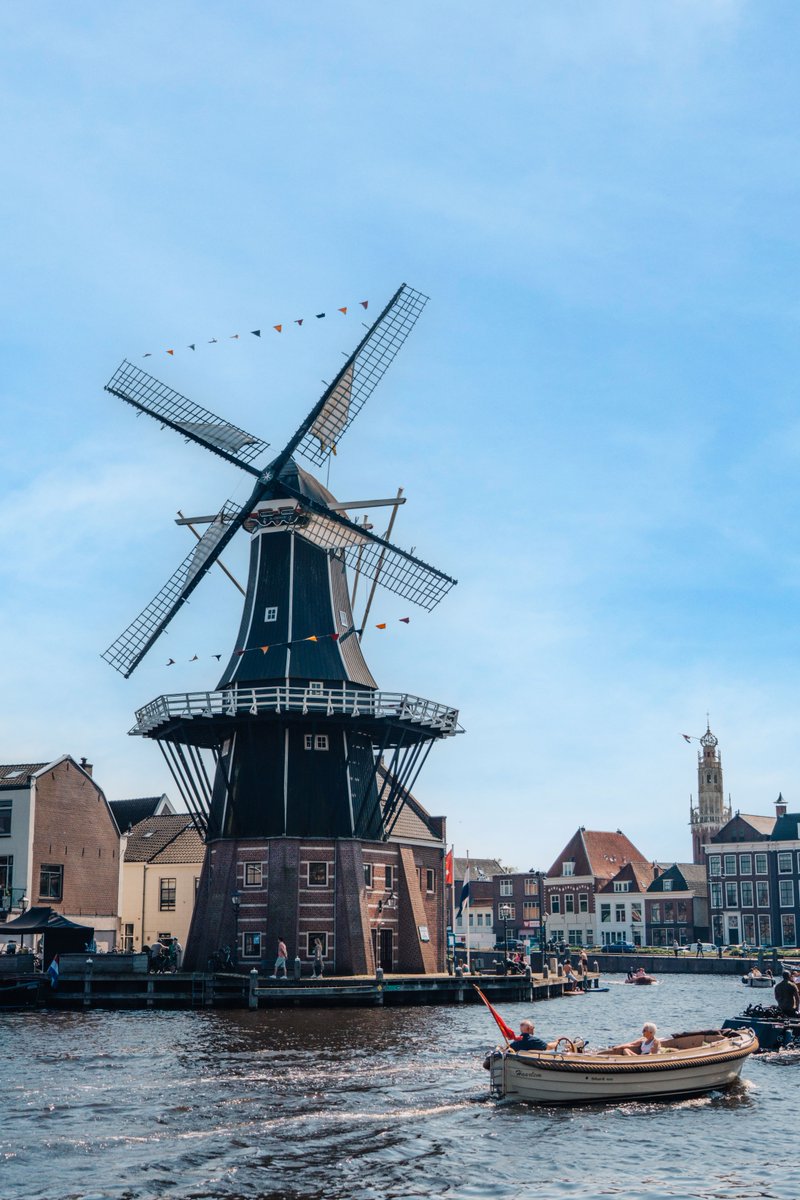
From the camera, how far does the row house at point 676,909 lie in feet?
379

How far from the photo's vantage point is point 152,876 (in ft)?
235

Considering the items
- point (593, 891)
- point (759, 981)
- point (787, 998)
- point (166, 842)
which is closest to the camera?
point (787, 998)

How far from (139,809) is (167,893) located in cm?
1142

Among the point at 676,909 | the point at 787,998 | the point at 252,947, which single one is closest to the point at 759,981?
the point at 252,947

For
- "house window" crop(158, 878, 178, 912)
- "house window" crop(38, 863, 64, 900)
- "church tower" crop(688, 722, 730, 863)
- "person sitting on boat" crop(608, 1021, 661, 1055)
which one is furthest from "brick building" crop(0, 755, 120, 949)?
"church tower" crop(688, 722, 730, 863)

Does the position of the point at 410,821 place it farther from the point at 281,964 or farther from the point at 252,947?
the point at 281,964

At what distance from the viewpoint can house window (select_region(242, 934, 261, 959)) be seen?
5122 centimetres

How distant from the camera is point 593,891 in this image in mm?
122375

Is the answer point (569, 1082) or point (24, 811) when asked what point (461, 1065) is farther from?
point (24, 811)

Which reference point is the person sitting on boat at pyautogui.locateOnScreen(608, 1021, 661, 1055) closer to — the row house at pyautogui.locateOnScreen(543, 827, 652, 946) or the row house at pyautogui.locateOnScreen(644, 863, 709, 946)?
the row house at pyautogui.locateOnScreen(644, 863, 709, 946)

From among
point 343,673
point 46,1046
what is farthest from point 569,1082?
point 343,673

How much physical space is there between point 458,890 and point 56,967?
9157 cm

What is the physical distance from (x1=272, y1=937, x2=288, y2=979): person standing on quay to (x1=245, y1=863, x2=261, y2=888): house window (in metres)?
3.57

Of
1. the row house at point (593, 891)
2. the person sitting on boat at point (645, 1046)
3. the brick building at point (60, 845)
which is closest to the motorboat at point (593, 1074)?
the person sitting on boat at point (645, 1046)
